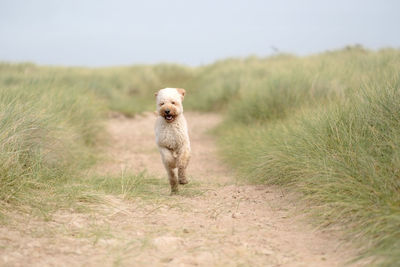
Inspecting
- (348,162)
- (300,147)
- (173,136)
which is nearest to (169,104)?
(173,136)

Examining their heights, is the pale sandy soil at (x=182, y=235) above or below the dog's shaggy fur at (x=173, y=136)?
below

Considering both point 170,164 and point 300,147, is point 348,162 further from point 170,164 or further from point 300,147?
point 170,164

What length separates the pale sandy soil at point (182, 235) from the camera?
284 cm

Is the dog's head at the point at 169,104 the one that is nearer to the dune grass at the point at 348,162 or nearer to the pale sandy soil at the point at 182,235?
the pale sandy soil at the point at 182,235

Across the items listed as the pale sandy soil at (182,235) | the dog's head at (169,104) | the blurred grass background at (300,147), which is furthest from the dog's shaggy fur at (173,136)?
the blurred grass background at (300,147)

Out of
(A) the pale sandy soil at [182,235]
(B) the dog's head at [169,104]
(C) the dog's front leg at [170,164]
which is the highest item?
(B) the dog's head at [169,104]

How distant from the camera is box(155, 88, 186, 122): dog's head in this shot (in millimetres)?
4355

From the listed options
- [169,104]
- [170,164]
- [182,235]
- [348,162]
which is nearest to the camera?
[182,235]

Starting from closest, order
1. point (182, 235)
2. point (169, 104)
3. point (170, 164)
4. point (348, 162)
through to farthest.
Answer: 1. point (182, 235)
2. point (348, 162)
3. point (169, 104)
4. point (170, 164)

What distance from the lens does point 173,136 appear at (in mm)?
4574

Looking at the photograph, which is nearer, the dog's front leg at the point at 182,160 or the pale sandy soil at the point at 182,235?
the pale sandy soil at the point at 182,235

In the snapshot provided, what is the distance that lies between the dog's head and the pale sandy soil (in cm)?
88

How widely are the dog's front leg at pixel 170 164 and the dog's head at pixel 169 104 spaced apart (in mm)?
360

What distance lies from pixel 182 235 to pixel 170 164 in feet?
4.51
